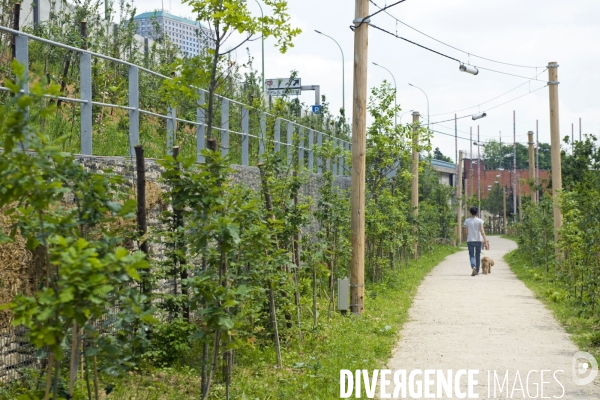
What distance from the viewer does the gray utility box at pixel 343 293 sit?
1288 centimetres

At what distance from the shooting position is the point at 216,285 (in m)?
6.15

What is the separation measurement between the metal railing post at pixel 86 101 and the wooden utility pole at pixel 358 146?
16.5ft

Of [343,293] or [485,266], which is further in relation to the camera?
[485,266]

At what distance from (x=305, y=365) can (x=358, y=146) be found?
506cm

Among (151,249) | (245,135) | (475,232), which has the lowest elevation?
(151,249)

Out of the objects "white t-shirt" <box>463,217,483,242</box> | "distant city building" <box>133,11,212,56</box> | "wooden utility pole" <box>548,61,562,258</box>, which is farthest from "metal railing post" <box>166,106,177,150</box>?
"wooden utility pole" <box>548,61,562,258</box>

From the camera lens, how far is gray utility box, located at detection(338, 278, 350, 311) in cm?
1288

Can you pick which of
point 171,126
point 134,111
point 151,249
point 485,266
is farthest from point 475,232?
point 151,249

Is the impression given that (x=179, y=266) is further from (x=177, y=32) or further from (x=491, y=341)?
(x=177, y=32)

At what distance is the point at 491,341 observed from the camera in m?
10.8

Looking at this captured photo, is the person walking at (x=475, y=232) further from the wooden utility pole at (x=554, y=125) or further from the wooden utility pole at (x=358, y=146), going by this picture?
the wooden utility pole at (x=358, y=146)

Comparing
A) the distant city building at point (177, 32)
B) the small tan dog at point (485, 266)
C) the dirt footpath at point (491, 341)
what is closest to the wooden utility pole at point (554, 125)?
the small tan dog at point (485, 266)

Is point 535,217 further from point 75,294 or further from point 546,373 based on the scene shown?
point 75,294

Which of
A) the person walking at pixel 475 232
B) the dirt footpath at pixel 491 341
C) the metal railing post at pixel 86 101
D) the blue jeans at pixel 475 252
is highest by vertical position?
the metal railing post at pixel 86 101
